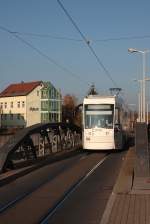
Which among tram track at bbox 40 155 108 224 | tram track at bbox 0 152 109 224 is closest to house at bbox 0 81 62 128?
tram track at bbox 40 155 108 224

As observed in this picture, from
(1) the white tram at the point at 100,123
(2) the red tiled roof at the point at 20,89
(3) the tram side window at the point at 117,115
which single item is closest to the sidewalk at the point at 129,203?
(1) the white tram at the point at 100,123

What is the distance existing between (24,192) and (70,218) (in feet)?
13.4

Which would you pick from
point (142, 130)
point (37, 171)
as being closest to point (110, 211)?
point (142, 130)

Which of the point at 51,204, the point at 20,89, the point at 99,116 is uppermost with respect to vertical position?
the point at 20,89

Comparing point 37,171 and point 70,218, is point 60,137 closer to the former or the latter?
point 37,171

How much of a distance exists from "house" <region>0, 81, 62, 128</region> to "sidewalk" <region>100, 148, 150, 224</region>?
102347 mm

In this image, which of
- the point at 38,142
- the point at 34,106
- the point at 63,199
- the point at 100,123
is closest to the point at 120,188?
the point at 63,199

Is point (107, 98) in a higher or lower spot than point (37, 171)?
higher

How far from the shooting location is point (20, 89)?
127000mm

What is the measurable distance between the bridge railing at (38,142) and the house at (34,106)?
259 ft

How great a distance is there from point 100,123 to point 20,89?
317ft

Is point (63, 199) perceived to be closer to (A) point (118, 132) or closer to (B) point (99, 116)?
(B) point (99, 116)

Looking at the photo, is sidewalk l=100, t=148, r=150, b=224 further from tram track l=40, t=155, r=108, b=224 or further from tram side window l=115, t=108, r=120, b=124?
tram side window l=115, t=108, r=120, b=124

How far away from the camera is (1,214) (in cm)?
1052
